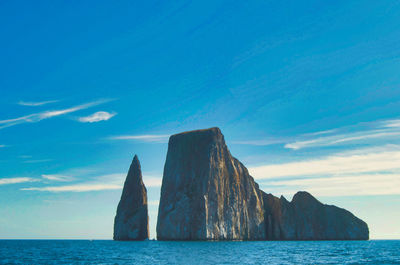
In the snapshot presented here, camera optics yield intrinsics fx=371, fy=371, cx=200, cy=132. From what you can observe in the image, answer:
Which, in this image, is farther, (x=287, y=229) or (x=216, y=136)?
(x=287, y=229)

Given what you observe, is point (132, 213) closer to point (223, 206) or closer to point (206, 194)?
point (206, 194)

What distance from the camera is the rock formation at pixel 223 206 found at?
10706 cm

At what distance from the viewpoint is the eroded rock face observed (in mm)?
120938

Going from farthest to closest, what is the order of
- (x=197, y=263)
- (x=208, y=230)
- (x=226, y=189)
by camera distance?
(x=226, y=189), (x=208, y=230), (x=197, y=263)

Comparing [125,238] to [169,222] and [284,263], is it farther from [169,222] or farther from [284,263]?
[284,263]

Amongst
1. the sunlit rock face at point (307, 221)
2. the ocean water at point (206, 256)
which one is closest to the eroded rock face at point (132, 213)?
the sunlit rock face at point (307, 221)

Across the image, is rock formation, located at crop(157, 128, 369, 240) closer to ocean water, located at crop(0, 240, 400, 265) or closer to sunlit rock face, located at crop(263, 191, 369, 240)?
sunlit rock face, located at crop(263, 191, 369, 240)

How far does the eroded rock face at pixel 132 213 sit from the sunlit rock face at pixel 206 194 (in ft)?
32.8

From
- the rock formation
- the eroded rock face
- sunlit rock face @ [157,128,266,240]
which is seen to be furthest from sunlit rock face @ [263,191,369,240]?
the eroded rock face

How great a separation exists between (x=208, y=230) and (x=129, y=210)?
32665mm

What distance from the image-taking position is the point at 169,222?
108 meters

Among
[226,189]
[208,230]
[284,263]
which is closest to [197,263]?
[284,263]

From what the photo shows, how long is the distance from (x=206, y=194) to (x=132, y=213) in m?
29.3

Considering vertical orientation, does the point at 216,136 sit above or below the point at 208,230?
above
